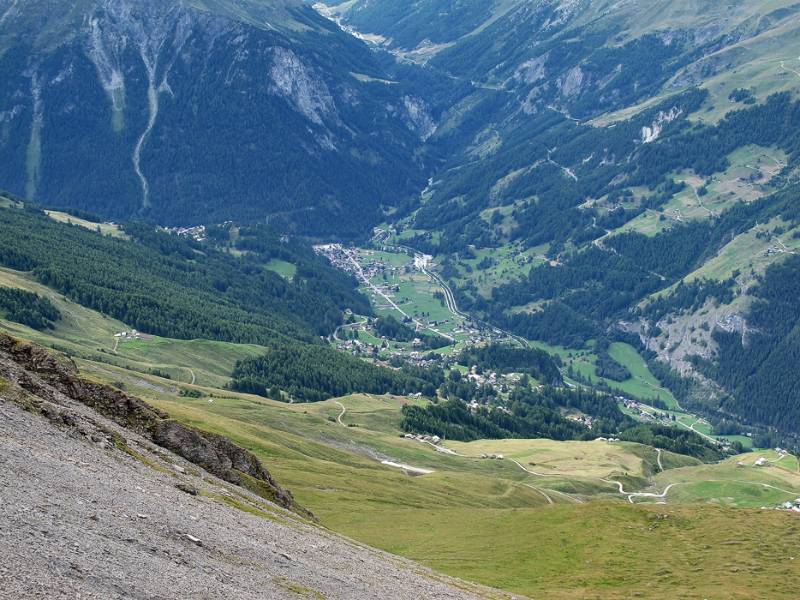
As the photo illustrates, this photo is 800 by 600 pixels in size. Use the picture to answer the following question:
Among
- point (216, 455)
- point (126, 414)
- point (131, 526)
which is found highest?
point (126, 414)

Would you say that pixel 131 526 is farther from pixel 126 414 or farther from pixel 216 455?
pixel 216 455

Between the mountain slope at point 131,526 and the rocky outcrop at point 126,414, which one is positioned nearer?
the mountain slope at point 131,526

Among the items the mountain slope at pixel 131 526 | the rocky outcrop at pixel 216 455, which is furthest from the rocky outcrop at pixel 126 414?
the mountain slope at pixel 131 526

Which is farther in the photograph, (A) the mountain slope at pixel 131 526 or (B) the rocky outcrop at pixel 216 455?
(B) the rocky outcrop at pixel 216 455

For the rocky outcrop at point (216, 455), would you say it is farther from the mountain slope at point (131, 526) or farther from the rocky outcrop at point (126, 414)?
the mountain slope at point (131, 526)

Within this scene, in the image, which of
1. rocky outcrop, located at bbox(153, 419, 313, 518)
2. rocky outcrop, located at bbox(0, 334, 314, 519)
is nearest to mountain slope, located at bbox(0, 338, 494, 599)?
rocky outcrop, located at bbox(0, 334, 314, 519)

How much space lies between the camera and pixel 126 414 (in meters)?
102

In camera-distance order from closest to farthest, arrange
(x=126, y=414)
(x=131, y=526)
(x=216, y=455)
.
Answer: (x=131, y=526)
(x=126, y=414)
(x=216, y=455)

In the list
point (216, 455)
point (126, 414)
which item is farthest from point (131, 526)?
point (216, 455)

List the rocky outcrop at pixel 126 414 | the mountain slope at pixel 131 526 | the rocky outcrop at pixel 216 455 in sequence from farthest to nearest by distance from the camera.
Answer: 1. the rocky outcrop at pixel 216 455
2. the rocky outcrop at pixel 126 414
3. the mountain slope at pixel 131 526

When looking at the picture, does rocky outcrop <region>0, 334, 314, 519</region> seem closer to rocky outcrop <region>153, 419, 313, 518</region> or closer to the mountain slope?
Result: rocky outcrop <region>153, 419, 313, 518</region>

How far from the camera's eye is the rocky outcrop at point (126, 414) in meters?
89.4

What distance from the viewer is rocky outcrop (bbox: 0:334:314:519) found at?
293 ft

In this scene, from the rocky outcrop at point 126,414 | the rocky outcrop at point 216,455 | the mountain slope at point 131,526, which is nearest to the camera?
the mountain slope at point 131,526
